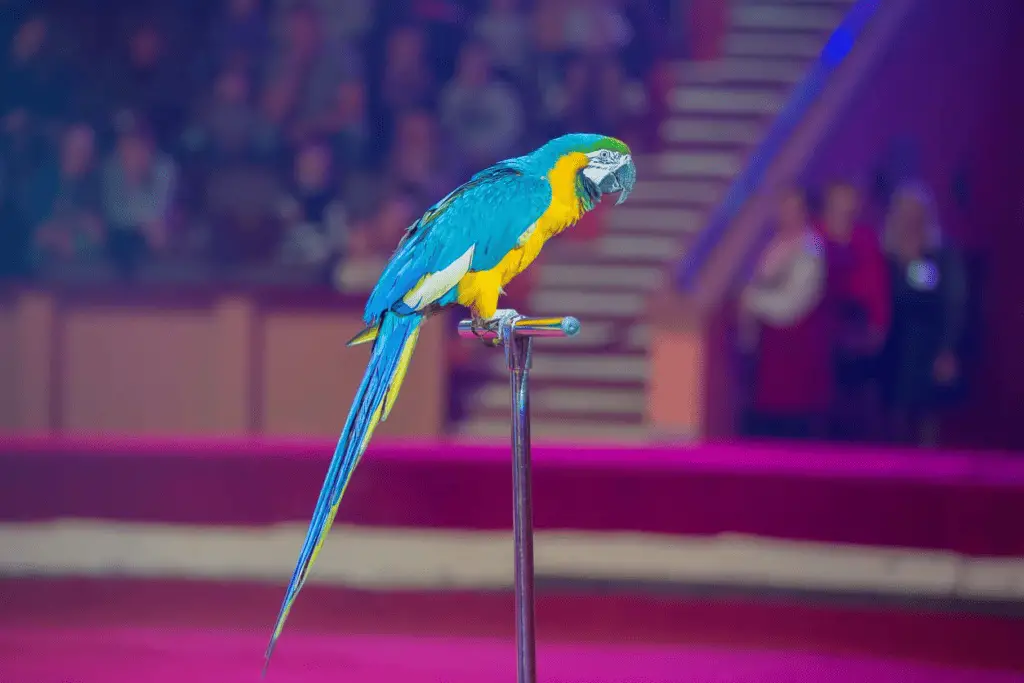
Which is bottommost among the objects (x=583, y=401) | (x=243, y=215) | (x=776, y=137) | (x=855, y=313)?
(x=583, y=401)

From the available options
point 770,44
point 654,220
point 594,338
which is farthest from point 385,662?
point 770,44

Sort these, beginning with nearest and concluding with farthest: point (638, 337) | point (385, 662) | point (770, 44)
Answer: point (385, 662) → point (638, 337) → point (770, 44)

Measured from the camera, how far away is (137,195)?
17.5 feet

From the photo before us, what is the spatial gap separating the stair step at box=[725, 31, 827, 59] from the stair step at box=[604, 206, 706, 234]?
1.23 meters

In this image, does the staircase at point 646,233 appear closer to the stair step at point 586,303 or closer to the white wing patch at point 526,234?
the stair step at point 586,303

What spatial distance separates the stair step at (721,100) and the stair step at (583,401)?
198cm

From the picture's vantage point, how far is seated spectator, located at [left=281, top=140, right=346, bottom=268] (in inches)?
207

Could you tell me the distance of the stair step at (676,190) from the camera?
19.9ft

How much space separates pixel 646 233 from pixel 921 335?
5.87 ft

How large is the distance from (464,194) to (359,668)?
1287mm

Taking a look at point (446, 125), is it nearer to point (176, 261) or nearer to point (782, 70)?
point (176, 261)

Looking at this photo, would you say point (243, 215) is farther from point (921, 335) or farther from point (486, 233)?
point (486, 233)

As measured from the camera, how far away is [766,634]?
106 inches

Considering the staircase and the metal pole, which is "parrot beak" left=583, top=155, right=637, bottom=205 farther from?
the staircase
